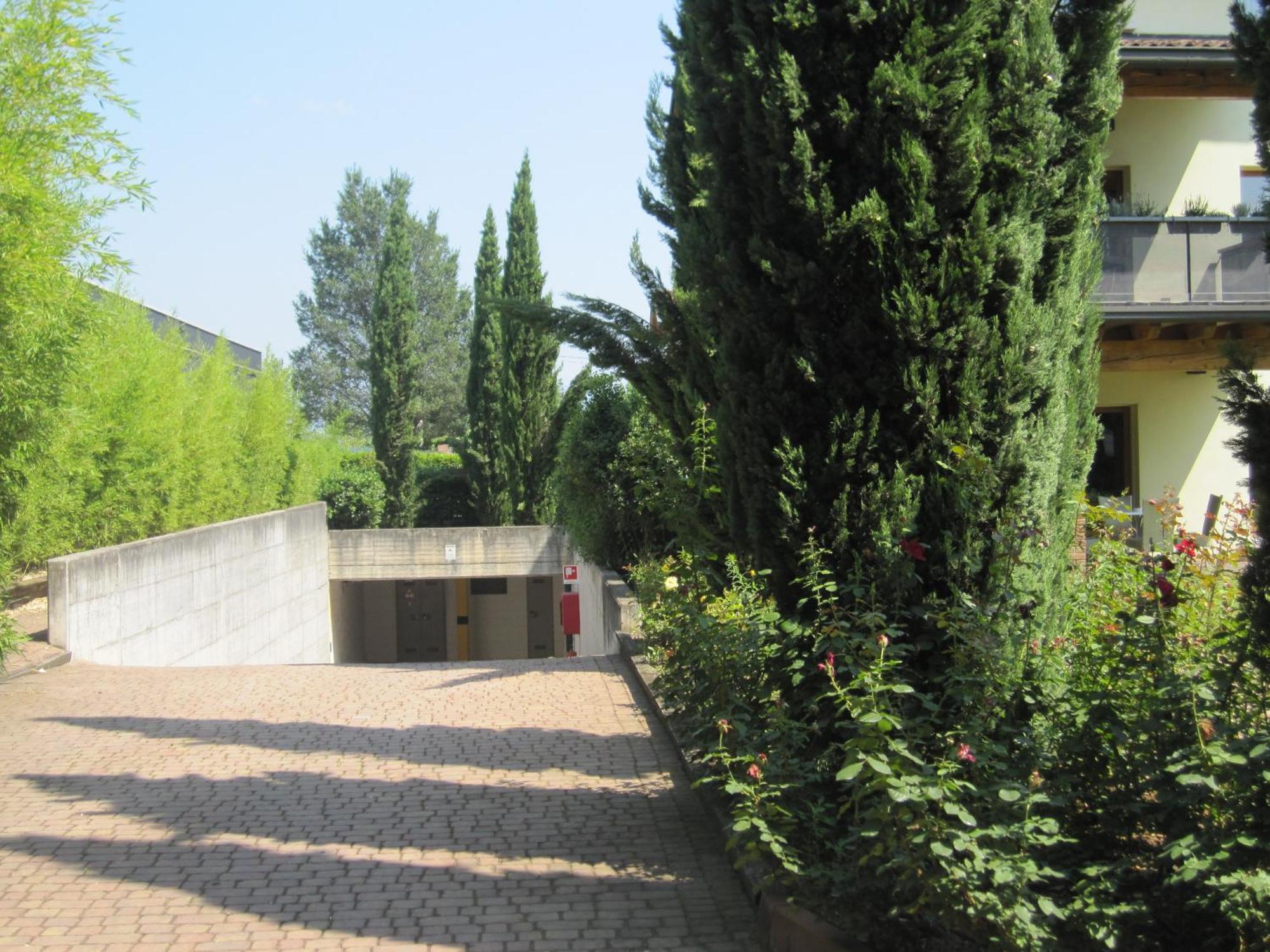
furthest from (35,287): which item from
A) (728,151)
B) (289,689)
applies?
(728,151)

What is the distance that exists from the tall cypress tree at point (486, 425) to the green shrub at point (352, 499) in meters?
2.35

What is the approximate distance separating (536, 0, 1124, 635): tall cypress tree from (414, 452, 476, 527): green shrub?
24.5m

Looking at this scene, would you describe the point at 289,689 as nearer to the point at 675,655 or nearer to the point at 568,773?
the point at 568,773

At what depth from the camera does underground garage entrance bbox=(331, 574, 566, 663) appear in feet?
97.7

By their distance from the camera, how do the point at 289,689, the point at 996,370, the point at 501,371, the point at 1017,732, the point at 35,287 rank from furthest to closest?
the point at 501,371, the point at 289,689, the point at 35,287, the point at 996,370, the point at 1017,732

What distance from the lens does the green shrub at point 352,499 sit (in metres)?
26.9

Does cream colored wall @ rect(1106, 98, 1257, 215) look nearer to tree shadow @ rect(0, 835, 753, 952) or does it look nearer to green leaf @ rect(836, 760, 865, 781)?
tree shadow @ rect(0, 835, 753, 952)

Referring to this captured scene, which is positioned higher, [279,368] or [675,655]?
[279,368]

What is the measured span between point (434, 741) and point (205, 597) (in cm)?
966

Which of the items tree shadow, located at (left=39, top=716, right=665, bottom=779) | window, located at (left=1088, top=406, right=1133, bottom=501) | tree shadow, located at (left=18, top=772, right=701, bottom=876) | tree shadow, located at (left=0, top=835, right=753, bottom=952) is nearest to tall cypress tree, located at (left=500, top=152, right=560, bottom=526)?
window, located at (left=1088, top=406, right=1133, bottom=501)

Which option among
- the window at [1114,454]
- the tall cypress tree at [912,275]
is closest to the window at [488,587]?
the window at [1114,454]

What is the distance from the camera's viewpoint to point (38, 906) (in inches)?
180

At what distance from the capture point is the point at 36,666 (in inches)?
414

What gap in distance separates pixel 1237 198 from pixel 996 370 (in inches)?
407
